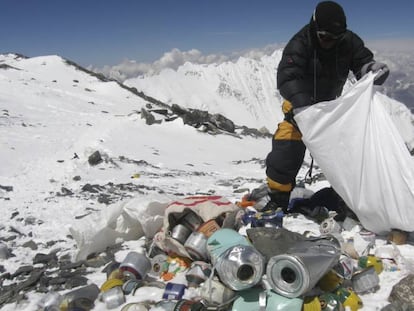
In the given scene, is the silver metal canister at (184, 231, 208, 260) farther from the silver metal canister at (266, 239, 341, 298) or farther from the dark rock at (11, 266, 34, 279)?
the dark rock at (11, 266, 34, 279)

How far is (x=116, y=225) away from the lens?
4289mm

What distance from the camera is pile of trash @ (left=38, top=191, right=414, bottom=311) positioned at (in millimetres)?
2650

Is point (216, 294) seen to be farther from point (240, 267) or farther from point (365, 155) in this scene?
point (365, 155)

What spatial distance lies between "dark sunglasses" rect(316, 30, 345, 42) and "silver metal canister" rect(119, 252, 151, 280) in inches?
106

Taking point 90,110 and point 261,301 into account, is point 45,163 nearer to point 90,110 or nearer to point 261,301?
point 261,301

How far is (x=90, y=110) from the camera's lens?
19.0m

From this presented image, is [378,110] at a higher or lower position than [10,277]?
higher

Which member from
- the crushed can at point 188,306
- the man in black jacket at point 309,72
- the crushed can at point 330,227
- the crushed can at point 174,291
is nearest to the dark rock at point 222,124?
the man in black jacket at point 309,72

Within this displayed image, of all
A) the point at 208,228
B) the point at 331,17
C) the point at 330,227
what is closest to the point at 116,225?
the point at 208,228

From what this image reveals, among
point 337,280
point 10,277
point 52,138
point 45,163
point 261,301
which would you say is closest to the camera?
point 261,301

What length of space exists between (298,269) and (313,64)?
2309 mm

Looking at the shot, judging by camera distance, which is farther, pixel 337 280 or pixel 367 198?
pixel 367 198

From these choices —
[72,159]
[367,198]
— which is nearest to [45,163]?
[72,159]

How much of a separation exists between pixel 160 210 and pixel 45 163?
5.83 m
